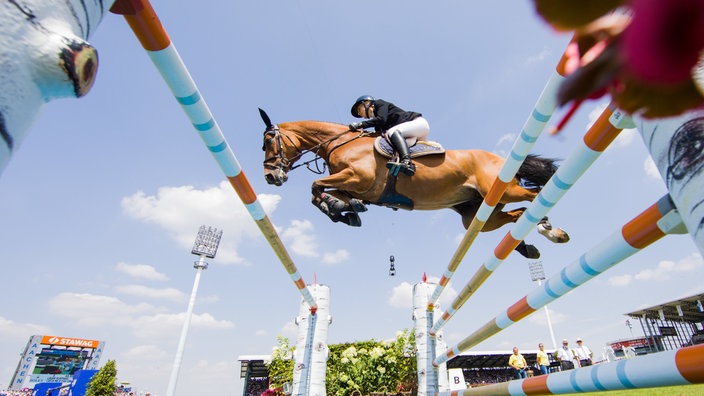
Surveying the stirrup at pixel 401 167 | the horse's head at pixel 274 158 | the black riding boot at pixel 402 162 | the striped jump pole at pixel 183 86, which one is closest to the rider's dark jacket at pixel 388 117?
the black riding boot at pixel 402 162

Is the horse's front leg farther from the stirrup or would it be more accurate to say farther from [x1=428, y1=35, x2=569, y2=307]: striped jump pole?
[x1=428, y1=35, x2=569, y2=307]: striped jump pole

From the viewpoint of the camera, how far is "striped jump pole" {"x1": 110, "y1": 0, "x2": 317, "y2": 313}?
3.54ft

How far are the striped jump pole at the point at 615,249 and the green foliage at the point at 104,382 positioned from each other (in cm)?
1896

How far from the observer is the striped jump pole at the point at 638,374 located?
76 centimetres

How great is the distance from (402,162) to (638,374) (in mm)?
2844

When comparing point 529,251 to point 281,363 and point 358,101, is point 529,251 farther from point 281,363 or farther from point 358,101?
point 281,363

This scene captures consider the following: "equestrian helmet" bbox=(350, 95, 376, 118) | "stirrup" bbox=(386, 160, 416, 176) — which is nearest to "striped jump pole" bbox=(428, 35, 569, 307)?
"stirrup" bbox=(386, 160, 416, 176)

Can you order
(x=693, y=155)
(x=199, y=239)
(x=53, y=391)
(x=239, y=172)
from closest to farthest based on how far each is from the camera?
1. (x=693, y=155)
2. (x=239, y=172)
3. (x=53, y=391)
4. (x=199, y=239)

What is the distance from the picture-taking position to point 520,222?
6.72 ft

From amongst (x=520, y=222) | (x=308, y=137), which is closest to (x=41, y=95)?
(x=520, y=222)

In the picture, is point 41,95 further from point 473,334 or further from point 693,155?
point 473,334

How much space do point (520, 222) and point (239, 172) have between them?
144 centimetres

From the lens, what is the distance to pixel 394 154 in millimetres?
3828

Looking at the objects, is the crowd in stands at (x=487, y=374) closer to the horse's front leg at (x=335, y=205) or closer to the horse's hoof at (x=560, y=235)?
the horse's hoof at (x=560, y=235)
